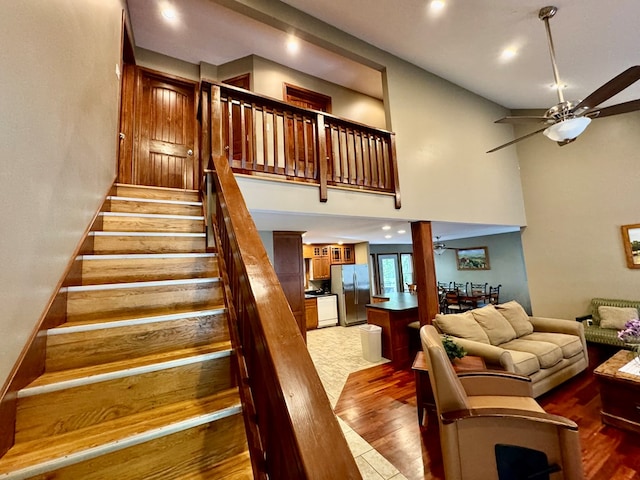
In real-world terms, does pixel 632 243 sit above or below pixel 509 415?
above

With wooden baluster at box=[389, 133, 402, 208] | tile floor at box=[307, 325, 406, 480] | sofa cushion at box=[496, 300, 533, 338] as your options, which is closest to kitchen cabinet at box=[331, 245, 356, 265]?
tile floor at box=[307, 325, 406, 480]

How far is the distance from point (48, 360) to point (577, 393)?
486cm

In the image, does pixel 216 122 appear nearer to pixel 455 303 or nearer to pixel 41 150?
pixel 41 150

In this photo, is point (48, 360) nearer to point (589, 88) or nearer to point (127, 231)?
point (127, 231)

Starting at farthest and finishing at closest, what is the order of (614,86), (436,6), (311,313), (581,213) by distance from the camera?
(311,313) < (581,213) < (436,6) < (614,86)

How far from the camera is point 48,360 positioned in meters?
1.20

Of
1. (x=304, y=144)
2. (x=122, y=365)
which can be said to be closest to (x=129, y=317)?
(x=122, y=365)

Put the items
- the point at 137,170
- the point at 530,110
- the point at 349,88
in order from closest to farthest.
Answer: the point at 137,170, the point at 349,88, the point at 530,110

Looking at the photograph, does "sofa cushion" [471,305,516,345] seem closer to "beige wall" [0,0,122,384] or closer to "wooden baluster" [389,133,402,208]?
"wooden baluster" [389,133,402,208]

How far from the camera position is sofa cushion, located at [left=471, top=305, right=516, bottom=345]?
11.8 ft

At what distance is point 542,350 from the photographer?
10.7 ft

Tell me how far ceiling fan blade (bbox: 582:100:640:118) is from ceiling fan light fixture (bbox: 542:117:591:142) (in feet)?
0.29

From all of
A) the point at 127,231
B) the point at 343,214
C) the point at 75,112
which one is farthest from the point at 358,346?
the point at 75,112

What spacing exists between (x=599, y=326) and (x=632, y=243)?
1.38 m
